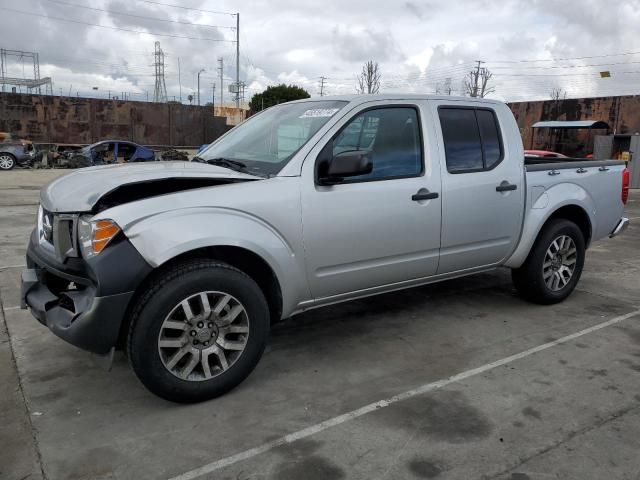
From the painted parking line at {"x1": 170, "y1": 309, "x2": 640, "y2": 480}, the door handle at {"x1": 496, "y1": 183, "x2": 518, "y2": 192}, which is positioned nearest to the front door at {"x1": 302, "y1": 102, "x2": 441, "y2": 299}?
the door handle at {"x1": 496, "y1": 183, "x2": 518, "y2": 192}

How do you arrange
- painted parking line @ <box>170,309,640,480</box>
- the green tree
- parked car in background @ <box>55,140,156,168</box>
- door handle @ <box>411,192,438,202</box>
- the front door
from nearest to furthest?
painted parking line @ <box>170,309,640,480</box>, the front door, door handle @ <box>411,192,438,202</box>, parked car in background @ <box>55,140,156,168</box>, the green tree

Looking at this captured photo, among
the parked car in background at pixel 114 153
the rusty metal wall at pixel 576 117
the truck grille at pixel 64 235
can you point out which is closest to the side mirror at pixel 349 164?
the truck grille at pixel 64 235

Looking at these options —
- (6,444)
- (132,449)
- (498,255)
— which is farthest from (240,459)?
(498,255)

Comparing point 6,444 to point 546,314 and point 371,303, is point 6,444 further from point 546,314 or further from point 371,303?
point 546,314

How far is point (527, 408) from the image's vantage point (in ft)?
10.7

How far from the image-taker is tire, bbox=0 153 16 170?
2240 centimetres

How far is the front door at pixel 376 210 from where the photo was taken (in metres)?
3.58

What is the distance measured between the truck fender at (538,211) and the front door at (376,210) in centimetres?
104

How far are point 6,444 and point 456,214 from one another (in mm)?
3269

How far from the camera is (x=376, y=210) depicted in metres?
3.78

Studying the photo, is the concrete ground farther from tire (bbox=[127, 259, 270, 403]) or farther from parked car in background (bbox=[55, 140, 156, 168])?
parked car in background (bbox=[55, 140, 156, 168])

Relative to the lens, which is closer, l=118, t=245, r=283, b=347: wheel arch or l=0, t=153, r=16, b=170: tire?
l=118, t=245, r=283, b=347: wheel arch

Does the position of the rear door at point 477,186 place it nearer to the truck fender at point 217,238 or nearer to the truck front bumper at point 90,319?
the truck fender at point 217,238

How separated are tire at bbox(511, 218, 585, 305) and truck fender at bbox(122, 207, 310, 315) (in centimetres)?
241
